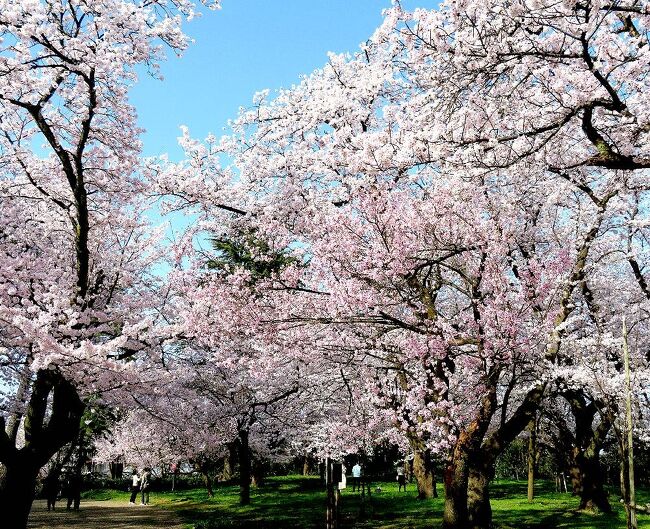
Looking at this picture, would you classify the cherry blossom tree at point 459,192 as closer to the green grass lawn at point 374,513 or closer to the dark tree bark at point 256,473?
the green grass lawn at point 374,513

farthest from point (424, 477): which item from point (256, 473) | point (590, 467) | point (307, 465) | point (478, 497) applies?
point (307, 465)

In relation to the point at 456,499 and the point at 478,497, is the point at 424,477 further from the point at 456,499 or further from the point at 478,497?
the point at 456,499

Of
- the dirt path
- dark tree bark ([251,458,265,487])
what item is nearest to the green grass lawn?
the dirt path

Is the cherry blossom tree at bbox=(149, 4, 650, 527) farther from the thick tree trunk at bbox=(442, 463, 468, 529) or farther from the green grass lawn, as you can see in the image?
the green grass lawn

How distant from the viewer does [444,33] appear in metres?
6.78

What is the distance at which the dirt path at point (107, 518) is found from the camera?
1931cm

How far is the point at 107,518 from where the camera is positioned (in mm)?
22469

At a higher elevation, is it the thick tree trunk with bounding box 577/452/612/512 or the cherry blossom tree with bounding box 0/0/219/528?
the cherry blossom tree with bounding box 0/0/219/528

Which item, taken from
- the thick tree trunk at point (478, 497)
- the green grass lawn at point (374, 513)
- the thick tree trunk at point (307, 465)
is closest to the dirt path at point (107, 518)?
the green grass lawn at point (374, 513)

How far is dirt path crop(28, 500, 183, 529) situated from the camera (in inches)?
760

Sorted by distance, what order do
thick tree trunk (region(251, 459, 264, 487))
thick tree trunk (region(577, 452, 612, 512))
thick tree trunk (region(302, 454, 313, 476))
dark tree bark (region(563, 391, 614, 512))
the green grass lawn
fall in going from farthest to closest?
1. thick tree trunk (region(302, 454, 313, 476))
2. thick tree trunk (region(251, 459, 264, 487))
3. thick tree trunk (region(577, 452, 612, 512))
4. dark tree bark (region(563, 391, 614, 512))
5. the green grass lawn

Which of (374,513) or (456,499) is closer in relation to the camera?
(456,499)

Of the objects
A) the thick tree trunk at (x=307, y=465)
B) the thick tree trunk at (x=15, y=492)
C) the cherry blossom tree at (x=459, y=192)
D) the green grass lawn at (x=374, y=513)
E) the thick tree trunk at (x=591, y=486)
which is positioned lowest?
the thick tree trunk at (x=307, y=465)

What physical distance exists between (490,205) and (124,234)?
9060 millimetres
